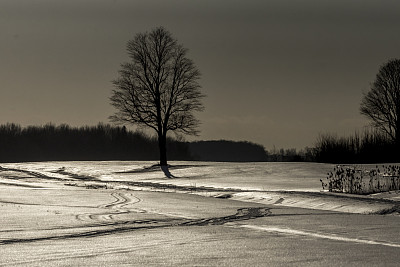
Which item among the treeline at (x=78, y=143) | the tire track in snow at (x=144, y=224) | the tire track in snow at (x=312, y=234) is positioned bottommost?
the tire track in snow at (x=312, y=234)

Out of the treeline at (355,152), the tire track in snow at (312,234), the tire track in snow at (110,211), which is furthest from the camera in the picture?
the treeline at (355,152)

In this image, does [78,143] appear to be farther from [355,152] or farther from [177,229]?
[177,229]

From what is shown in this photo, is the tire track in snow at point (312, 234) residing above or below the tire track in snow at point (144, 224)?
below

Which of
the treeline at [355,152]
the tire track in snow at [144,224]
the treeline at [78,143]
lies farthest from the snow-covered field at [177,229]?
the treeline at [78,143]

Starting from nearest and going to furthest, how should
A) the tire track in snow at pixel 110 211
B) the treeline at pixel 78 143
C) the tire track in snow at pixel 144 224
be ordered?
the tire track in snow at pixel 144 224 < the tire track in snow at pixel 110 211 < the treeline at pixel 78 143

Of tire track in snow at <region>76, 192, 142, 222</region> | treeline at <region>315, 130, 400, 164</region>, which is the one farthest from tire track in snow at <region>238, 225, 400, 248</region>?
treeline at <region>315, 130, 400, 164</region>

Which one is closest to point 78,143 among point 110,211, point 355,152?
point 355,152

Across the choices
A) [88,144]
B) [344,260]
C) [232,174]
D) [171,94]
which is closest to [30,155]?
[88,144]

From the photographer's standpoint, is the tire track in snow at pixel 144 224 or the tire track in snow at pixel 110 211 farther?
the tire track in snow at pixel 110 211

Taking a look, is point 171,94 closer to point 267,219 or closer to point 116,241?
point 267,219

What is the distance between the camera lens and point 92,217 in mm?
15102

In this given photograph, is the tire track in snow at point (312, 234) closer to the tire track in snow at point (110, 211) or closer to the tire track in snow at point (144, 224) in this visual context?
the tire track in snow at point (144, 224)

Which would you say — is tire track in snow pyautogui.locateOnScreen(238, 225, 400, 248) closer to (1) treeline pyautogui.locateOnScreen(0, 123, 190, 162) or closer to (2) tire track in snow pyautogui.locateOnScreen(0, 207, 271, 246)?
(2) tire track in snow pyautogui.locateOnScreen(0, 207, 271, 246)

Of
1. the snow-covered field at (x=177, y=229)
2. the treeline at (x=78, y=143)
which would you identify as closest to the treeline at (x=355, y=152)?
the snow-covered field at (x=177, y=229)
